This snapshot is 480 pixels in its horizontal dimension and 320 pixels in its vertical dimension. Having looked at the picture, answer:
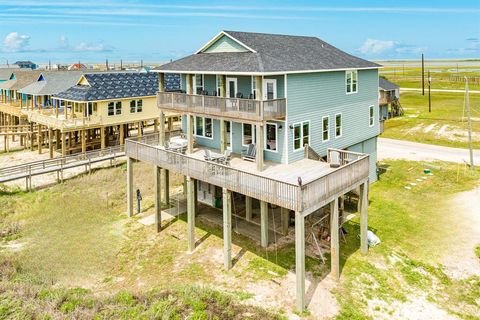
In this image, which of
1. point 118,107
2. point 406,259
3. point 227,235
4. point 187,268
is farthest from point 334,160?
point 118,107

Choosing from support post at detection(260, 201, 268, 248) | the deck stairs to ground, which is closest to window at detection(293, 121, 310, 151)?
support post at detection(260, 201, 268, 248)

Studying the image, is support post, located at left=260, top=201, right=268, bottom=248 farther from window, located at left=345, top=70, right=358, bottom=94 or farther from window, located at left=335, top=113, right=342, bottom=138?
window, located at left=345, top=70, right=358, bottom=94

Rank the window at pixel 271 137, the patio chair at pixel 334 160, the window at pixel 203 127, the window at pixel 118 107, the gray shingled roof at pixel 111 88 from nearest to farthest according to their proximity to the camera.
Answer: the patio chair at pixel 334 160, the window at pixel 271 137, the window at pixel 203 127, the gray shingled roof at pixel 111 88, the window at pixel 118 107

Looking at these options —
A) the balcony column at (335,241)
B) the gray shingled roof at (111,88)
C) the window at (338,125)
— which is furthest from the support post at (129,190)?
the gray shingled roof at (111,88)

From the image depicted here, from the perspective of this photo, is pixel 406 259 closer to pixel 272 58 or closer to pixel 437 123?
pixel 272 58

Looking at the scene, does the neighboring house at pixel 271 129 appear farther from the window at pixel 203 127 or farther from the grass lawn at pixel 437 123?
the grass lawn at pixel 437 123

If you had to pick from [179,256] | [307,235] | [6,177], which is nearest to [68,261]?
[179,256]
